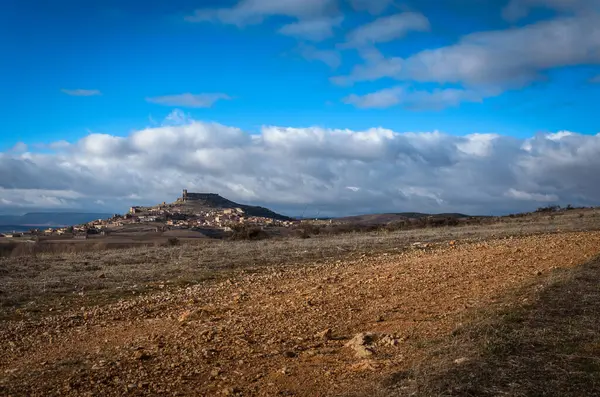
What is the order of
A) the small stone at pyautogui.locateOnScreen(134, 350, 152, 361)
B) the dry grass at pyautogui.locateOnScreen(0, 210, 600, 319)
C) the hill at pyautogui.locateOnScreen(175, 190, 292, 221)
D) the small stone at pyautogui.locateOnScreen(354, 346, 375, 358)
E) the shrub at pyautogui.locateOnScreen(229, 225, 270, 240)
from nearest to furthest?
the small stone at pyautogui.locateOnScreen(354, 346, 375, 358) < the small stone at pyautogui.locateOnScreen(134, 350, 152, 361) < the dry grass at pyautogui.locateOnScreen(0, 210, 600, 319) < the shrub at pyautogui.locateOnScreen(229, 225, 270, 240) < the hill at pyautogui.locateOnScreen(175, 190, 292, 221)

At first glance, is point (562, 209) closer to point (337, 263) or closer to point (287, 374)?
point (337, 263)

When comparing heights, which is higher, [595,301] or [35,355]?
[595,301]

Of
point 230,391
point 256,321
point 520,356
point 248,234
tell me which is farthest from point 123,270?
point 248,234

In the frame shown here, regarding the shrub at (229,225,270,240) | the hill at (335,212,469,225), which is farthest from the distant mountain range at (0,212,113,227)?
the shrub at (229,225,270,240)

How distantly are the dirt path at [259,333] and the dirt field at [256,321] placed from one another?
0.03 meters

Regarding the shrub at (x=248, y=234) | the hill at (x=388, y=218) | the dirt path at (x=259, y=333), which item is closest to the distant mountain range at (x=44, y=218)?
the hill at (x=388, y=218)

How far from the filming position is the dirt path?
591 centimetres

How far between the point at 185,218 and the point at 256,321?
6586 centimetres

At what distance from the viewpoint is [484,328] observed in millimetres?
6688

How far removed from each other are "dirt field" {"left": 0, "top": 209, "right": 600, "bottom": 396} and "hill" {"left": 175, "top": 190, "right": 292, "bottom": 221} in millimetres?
71470

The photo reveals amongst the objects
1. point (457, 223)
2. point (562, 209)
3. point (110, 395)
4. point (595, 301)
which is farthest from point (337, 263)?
point (562, 209)

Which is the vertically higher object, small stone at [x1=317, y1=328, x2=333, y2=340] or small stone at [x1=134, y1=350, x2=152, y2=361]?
small stone at [x1=317, y1=328, x2=333, y2=340]

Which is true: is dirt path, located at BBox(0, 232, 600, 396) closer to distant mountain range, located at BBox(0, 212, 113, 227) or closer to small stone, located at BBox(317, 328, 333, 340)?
small stone, located at BBox(317, 328, 333, 340)

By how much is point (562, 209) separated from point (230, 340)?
56.1 metres
